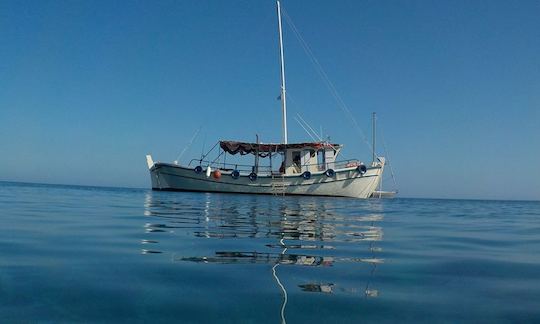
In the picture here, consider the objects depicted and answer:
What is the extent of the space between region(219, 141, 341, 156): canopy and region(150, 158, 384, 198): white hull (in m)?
1.70

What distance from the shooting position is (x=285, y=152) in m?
28.2

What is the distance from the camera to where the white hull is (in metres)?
27.3

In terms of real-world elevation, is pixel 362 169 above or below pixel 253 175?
above

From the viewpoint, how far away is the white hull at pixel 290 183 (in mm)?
27312

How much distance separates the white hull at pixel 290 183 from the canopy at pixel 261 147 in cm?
170

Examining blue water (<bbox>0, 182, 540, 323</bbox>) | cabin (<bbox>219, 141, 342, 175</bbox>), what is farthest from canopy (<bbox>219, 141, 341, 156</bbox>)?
blue water (<bbox>0, 182, 540, 323</bbox>)

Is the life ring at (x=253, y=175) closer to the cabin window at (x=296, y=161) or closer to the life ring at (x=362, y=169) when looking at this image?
the cabin window at (x=296, y=161)

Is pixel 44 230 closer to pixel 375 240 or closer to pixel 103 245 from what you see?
pixel 103 245

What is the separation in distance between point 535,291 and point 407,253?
1582 millimetres

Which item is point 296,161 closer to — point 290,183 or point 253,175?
point 290,183

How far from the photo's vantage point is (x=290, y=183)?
89.9ft

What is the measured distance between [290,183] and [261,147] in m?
3.09

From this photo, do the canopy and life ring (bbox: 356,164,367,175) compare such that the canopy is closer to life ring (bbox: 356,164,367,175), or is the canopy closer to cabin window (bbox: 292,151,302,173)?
cabin window (bbox: 292,151,302,173)

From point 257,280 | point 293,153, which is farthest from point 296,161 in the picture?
point 257,280
